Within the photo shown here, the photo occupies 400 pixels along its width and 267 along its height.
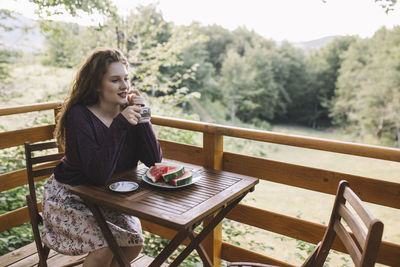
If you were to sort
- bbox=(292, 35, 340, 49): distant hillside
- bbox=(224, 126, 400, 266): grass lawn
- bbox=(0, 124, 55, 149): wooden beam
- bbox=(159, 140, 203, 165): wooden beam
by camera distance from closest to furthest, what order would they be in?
bbox=(159, 140, 203, 165): wooden beam < bbox=(0, 124, 55, 149): wooden beam < bbox=(224, 126, 400, 266): grass lawn < bbox=(292, 35, 340, 49): distant hillside

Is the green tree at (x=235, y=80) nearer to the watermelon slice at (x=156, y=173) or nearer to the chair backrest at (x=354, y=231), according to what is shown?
the watermelon slice at (x=156, y=173)

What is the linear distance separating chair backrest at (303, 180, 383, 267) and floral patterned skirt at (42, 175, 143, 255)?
97cm

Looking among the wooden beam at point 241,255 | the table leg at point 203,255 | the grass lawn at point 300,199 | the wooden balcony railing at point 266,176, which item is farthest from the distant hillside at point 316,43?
the table leg at point 203,255

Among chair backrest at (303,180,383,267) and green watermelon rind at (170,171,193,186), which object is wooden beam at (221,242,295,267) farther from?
green watermelon rind at (170,171,193,186)

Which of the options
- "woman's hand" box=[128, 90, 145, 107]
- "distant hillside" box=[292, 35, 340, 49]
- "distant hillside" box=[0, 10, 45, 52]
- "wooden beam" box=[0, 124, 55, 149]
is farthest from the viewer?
"distant hillside" box=[292, 35, 340, 49]

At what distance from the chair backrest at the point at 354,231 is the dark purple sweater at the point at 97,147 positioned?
1094mm

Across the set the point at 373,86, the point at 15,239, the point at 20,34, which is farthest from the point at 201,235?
the point at 373,86

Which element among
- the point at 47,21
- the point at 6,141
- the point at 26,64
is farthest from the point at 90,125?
the point at 26,64

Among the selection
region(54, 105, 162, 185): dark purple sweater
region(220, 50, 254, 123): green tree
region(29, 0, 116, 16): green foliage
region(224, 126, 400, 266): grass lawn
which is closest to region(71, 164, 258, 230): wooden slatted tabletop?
region(54, 105, 162, 185): dark purple sweater

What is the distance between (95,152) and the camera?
1771 mm

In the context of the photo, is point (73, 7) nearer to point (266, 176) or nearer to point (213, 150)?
point (213, 150)

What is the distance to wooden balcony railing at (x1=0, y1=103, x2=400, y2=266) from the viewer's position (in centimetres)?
188

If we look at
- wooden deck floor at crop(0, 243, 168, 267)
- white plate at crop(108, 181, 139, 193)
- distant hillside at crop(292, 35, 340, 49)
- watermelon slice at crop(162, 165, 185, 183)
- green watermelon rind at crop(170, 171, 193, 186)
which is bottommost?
wooden deck floor at crop(0, 243, 168, 267)

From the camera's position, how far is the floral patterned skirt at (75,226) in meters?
1.84
